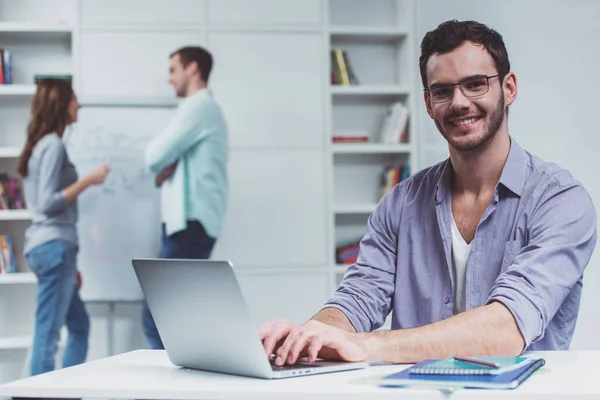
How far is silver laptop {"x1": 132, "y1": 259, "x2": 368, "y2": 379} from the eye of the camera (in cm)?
119

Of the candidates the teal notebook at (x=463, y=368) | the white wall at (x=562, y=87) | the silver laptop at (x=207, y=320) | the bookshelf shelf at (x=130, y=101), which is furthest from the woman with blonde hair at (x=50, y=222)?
the teal notebook at (x=463, y=368)

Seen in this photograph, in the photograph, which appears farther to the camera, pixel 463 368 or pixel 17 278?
pixel 17 278

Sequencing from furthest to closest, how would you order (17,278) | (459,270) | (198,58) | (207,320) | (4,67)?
1. (4,67)
2. (17,278)
3. (198,58)
4. (459,270)
5. (207,320)

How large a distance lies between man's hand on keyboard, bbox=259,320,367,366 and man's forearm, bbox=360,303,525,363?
1.7 inches

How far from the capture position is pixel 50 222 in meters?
4.16

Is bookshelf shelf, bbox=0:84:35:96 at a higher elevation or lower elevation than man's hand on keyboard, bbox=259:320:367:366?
higher

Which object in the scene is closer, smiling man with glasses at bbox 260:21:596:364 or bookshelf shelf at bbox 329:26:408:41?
smiling man with glasses at bbox 260:21:596:364

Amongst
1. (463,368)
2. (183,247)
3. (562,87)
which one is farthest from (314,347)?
(183,247)

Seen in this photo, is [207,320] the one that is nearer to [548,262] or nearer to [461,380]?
[461,380]

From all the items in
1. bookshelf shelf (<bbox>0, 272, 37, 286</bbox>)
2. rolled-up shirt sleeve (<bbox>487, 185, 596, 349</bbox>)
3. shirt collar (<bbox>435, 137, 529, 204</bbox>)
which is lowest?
bookshelf shelf (<bbox>0, 272, 37, 286</bbox>)

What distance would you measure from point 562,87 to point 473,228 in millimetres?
1679

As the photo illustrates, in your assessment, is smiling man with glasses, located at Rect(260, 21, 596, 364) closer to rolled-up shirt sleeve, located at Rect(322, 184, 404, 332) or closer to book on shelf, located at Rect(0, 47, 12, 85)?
rolled-up shirt sleeve, located at Rect(322, 184, 404, 332)

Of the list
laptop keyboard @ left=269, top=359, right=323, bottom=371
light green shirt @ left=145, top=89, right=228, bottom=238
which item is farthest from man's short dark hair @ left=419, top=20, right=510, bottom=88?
light green shirt @ left=145, top=89, right=228, bottom=238

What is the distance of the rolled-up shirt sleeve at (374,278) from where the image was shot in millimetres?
1798
